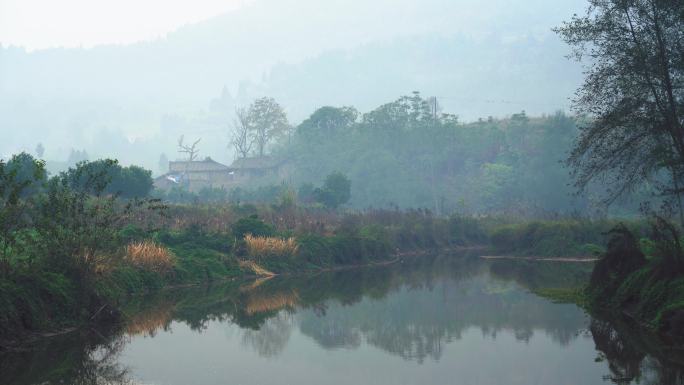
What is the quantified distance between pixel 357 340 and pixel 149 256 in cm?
1198

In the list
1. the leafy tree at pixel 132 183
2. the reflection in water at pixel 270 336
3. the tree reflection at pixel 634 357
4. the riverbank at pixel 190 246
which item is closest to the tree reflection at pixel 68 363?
the riverbank at pixel 190 246

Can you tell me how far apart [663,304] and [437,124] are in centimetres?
7688

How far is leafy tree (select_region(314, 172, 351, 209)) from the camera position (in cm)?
6069

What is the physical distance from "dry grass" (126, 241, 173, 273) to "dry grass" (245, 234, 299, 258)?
5.62 metres

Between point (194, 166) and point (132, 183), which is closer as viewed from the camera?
point (132, 183)

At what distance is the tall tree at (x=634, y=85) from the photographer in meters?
20.3

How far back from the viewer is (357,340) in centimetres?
1661

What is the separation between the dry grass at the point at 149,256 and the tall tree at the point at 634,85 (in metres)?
14.6

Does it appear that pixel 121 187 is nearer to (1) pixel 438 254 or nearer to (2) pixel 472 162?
(1) pixel 438 254

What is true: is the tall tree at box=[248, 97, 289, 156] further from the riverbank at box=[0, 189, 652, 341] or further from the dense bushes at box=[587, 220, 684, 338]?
the dense bushes at box=[587, 220, 684, 338]

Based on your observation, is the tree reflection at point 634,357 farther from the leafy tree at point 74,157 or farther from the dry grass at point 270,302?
the leafy tree at point 74,157

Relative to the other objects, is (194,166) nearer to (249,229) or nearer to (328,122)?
(328,122)

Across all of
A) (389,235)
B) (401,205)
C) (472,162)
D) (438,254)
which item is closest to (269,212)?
(389,235)

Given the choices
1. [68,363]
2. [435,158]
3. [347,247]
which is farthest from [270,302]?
[435,158]
